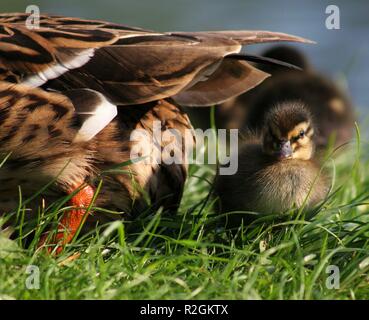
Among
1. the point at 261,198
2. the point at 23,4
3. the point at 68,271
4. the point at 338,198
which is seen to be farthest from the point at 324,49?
the point at 68,271

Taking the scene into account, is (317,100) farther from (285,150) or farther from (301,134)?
(285,150)

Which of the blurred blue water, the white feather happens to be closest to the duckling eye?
the white feather

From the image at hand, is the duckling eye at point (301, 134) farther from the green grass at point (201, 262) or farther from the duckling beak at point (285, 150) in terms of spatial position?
the green grass at point (201, 262)

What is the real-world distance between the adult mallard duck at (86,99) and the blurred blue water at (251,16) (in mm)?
6564

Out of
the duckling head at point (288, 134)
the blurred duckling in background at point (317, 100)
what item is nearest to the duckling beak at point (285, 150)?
the duckling head at point (288, 134)

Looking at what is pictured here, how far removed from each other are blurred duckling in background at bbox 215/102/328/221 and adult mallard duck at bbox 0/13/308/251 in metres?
0.29

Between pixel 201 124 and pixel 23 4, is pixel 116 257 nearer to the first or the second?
pixel 201 124

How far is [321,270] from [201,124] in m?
4.29

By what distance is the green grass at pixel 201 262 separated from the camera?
3.03 metres

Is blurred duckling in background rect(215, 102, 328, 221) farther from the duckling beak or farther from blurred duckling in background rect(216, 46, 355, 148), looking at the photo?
blurred duckling in background rect(216, 46, 355, 148)

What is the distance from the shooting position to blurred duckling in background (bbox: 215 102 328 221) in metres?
3.73


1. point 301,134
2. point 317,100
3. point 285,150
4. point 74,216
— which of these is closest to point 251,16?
point 317,100

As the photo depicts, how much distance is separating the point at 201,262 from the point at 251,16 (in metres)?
9.31

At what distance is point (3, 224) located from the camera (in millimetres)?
3555
